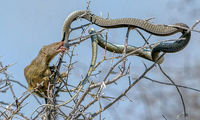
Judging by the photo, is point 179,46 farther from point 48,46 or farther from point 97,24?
point 48,46

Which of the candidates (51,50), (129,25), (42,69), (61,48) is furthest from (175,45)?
(42,69)

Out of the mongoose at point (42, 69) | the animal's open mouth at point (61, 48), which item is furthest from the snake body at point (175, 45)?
the mongoose at point (42, 69)

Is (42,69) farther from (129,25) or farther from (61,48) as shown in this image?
(129,25)

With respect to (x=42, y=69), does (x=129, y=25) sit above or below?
above

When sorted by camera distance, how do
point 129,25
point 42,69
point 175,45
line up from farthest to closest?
point 42,69 < point 129,25 < point 175,45

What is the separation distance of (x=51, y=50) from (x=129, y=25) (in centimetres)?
103

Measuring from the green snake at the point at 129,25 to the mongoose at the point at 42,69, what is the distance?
0.72 ft

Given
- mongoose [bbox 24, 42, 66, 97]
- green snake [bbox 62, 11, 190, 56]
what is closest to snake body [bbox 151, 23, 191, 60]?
green snake [bbox 62, 11, 190, 56]

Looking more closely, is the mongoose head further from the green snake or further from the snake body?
the snake body

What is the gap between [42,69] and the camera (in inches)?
227

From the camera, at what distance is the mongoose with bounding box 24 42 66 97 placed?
221 inches

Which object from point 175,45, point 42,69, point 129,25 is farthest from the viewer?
point 42,69

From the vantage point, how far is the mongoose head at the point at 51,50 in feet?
18.3

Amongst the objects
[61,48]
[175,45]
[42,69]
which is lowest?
[175,45]
